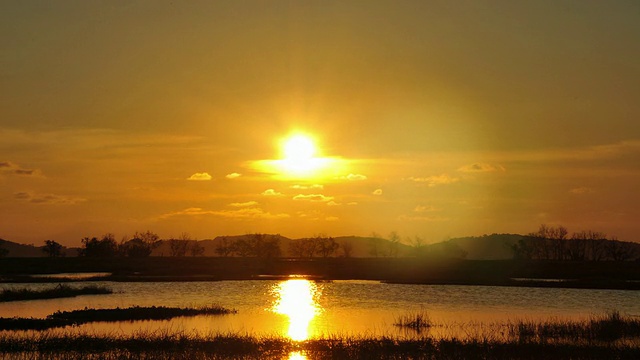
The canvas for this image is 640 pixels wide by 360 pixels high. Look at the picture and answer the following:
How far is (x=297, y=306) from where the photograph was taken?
62562 millimetres

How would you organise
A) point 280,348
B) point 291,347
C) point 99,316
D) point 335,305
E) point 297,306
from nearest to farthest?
point 280,348
point 291,347
point 99,316
point 297,306
point 335,305

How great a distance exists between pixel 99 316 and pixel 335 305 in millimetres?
21997

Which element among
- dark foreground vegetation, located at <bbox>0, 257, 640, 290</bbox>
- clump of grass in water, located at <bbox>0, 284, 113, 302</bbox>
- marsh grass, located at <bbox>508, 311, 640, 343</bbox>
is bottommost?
marsh grass, located at <bbox>508, 311, 640, 343</bbox>

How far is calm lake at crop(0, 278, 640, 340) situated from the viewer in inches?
1788

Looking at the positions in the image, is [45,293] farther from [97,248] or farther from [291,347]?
[97,248]

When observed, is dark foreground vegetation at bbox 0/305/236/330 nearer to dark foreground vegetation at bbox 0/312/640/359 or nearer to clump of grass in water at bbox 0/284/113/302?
dark foreground vegetation at bbox 0/312/640/359

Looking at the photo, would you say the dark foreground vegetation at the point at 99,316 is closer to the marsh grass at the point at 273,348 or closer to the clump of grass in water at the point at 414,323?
the marsh grass at the point at 273,348

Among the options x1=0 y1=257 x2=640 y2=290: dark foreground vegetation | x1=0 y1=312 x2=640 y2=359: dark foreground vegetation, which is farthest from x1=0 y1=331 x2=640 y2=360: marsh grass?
x1=0 y1=257 x2=640 y2=290: dark foreground vegetation

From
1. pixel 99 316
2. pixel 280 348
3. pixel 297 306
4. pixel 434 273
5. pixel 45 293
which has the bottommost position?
pixel 280 348

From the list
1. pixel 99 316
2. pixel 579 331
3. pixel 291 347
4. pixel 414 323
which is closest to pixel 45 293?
pixel 99 316

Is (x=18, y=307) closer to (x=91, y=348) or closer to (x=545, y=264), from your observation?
(x=91, y=348)

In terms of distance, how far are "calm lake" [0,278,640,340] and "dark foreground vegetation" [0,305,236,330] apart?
1719 millimetres

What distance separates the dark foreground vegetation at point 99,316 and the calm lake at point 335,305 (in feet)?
5.64

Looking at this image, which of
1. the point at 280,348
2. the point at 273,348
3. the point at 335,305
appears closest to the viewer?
the point at 273,348
